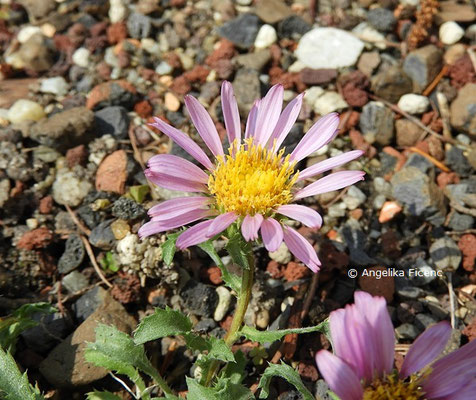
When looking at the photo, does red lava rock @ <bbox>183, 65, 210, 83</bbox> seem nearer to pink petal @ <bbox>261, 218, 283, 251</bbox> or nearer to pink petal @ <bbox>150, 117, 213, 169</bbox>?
pink petal @ <bbox>150, 117, 213, 169</bbox>

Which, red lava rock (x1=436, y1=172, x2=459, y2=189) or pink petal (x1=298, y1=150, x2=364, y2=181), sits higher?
pink petal (x1=298, y1=150, x2=364, y2=181)

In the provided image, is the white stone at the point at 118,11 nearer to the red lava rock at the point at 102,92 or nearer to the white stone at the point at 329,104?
the red lava rock at the point at 102,92

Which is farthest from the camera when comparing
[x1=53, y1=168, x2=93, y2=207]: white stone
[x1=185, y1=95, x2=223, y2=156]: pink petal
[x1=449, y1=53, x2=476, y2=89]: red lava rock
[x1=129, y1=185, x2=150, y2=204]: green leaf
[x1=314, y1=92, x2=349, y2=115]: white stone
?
[x1=449, y1=53, x2=476, y2=89]: red lava rock

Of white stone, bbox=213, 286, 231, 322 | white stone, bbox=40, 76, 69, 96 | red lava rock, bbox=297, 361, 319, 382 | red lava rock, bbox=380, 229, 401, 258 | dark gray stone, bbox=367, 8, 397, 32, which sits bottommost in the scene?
red lava rock, bbox=297, 361, 319, 382

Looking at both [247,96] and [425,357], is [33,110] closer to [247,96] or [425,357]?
[247,96]

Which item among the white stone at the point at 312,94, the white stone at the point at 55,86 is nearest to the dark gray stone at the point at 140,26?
the white stone at the point at 55,86

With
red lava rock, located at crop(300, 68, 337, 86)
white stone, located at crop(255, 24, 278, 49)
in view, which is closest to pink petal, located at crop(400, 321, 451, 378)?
red lava rock, located at crop(300, 68, 337, 86)
